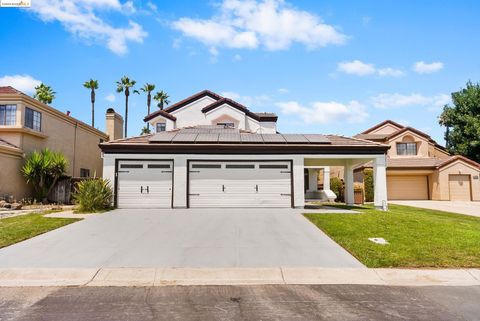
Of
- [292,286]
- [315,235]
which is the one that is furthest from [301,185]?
[292,286]

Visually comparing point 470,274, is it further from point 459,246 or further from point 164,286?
point 164,286

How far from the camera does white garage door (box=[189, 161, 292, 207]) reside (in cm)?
1594

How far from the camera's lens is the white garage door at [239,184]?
15938 mm

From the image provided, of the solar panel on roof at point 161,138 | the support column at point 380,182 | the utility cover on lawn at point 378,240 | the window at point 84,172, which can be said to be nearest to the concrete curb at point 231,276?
the utility cover on lawn at point 378,240

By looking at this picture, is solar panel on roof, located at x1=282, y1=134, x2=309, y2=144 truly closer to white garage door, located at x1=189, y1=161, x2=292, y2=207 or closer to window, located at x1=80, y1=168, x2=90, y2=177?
white garage door, located at x1=189, y1=161, x2=292, y2=207

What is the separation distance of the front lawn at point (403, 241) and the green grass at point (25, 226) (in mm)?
9220

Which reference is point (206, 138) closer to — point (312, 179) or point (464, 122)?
point (312, 179)

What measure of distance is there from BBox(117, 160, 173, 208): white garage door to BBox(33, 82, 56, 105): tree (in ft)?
125

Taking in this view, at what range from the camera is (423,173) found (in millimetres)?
29391

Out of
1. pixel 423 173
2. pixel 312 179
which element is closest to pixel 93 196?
pixel 312 179

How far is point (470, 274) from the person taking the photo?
6.62 metres

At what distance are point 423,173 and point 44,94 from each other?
49.2m

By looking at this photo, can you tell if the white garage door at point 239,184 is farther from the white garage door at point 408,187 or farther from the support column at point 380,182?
the white garage door at point 408,187

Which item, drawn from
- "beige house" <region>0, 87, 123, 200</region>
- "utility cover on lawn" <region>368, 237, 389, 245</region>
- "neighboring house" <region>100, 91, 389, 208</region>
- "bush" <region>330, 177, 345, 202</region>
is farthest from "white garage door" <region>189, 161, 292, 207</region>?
"bush" <region>330, 177, 345, 202</region>
